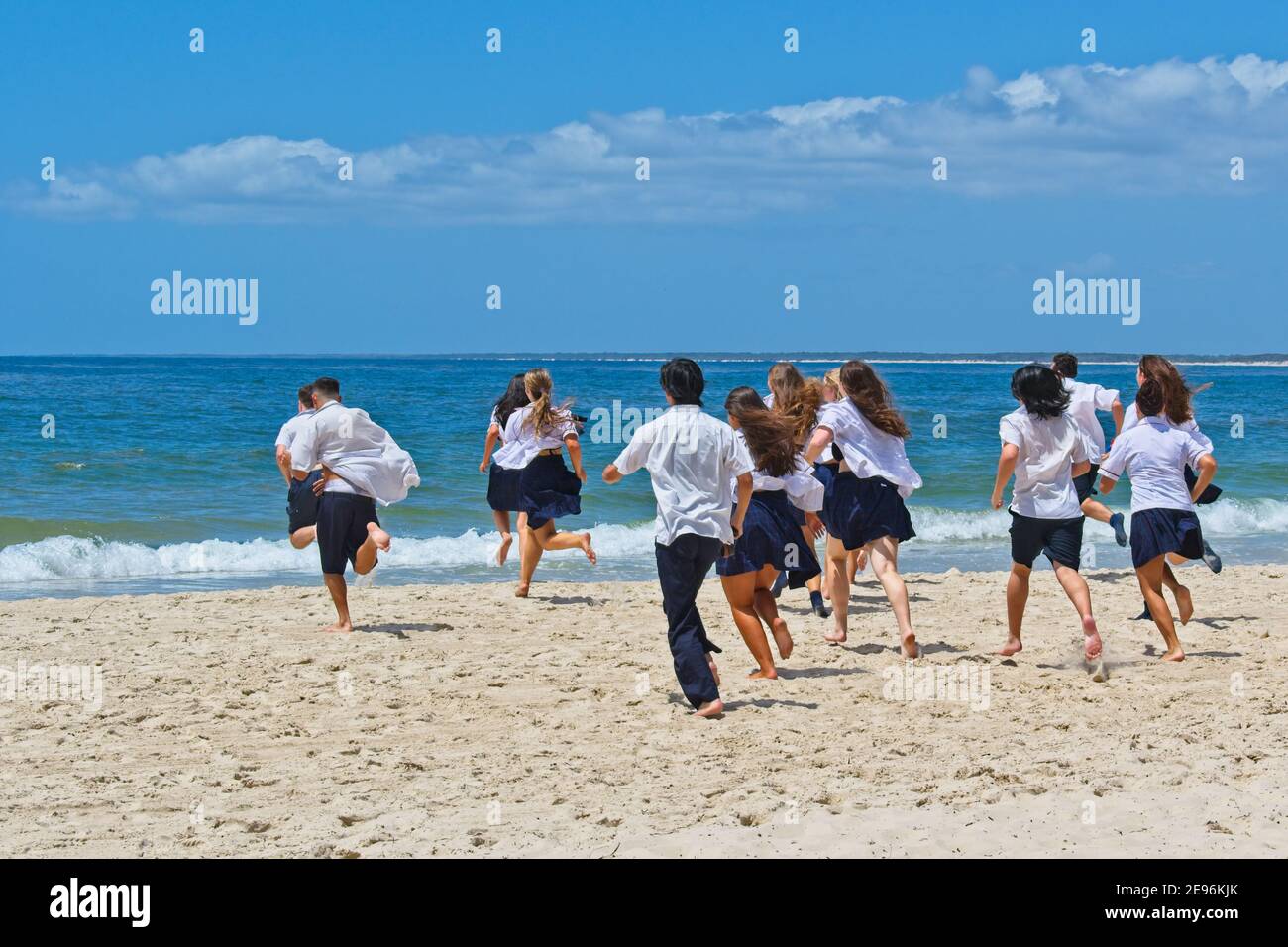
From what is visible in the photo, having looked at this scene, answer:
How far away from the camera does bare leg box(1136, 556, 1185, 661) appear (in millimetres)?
7578

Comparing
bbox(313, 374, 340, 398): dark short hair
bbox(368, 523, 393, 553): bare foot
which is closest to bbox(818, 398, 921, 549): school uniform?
bbox(368, 523, 393, 553): bare foot

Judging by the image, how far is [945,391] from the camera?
166 feet

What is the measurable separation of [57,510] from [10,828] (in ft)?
41.5

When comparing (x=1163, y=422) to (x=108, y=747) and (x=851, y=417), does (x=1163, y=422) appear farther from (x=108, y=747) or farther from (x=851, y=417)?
(x=108, y=747)

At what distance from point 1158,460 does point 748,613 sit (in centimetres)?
258

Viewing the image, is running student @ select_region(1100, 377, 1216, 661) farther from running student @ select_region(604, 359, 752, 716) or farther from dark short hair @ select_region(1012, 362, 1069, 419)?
running student @ select_region(604, 359, 752, 716)

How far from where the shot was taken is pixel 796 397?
7867 millimetres

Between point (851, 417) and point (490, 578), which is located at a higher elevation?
point (851, 417)

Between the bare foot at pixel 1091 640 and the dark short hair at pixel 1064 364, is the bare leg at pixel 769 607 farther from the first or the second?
the dark short hair at pixel 1064 364

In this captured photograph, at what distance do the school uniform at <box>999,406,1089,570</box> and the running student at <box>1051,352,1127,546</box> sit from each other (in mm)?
2028

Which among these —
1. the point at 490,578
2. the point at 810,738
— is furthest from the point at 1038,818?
the point at 490,578

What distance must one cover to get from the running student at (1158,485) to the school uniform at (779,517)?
1789 mm

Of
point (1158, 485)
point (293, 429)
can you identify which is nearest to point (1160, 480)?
point (1158, 485)

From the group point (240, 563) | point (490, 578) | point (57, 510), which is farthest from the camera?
point (57, 510)
